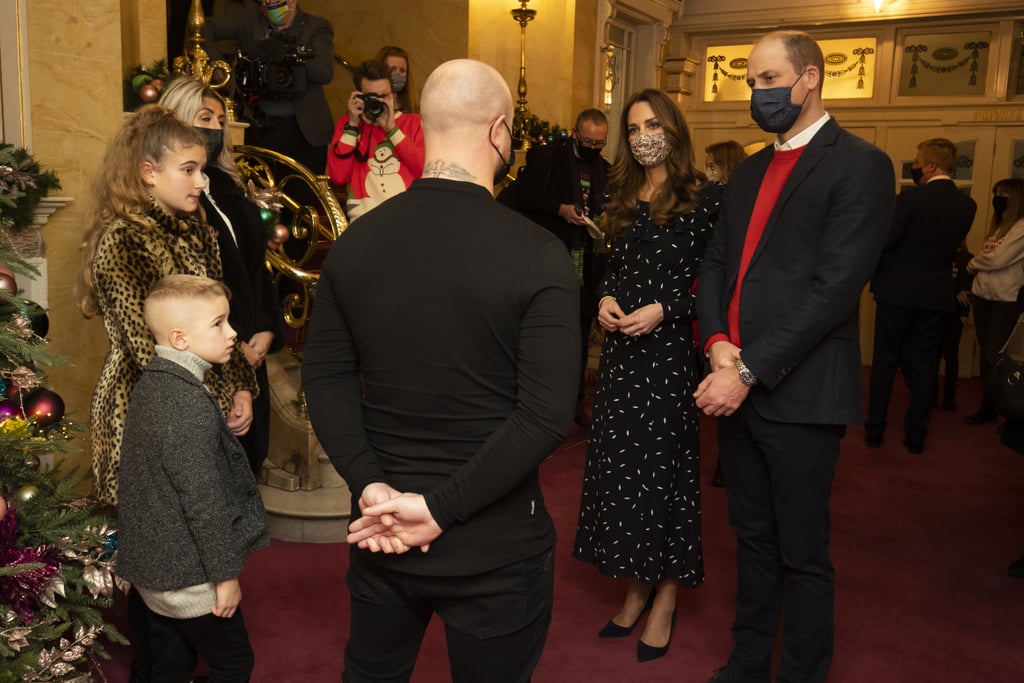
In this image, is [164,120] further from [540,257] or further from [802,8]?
[802,8]

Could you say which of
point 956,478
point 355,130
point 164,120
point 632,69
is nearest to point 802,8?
point 632,69

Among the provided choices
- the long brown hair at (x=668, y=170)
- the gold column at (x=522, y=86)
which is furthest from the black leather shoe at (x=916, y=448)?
the long brown hair at (x=668, y=170)

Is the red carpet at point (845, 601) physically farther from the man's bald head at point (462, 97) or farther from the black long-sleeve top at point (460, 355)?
the man's bald head at point (462, 97)

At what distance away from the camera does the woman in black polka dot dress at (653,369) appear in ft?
9.41

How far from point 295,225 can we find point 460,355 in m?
2.91

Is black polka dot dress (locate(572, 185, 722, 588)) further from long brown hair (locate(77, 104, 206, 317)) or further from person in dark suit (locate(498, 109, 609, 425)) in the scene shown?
person in dark suit (locate(498, 109, 609, 425))

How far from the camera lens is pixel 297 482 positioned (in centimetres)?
396

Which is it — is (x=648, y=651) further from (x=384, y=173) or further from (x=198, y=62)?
(x=198, y=62)

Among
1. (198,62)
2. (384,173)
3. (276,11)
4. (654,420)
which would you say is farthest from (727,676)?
(276,11)

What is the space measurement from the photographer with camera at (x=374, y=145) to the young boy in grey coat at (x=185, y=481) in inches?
79.6

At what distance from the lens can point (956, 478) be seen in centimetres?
517

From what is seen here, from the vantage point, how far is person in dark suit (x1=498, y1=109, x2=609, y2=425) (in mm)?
5207

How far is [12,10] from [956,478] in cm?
495

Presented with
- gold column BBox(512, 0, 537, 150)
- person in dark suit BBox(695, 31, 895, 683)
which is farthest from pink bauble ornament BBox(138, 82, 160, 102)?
gold column BBox(512, 0, 537, 150)
